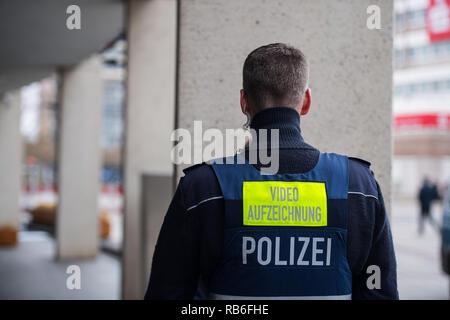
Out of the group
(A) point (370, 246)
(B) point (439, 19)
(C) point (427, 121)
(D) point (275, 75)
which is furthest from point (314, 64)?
(C) point (427, 121)

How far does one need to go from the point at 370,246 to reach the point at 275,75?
63cm

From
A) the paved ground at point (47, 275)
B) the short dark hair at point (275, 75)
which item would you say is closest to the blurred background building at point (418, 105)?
the paved ground at point (47, 275)

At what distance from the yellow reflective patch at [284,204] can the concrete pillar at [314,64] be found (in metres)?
1.17

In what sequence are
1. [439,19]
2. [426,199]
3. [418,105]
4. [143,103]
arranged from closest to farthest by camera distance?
[143,103] < [439,19] < [426,199] < [418,105]

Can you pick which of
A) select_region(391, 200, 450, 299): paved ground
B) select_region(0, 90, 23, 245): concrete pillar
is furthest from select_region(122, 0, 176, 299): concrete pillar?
select_region(0, 90, 23, 245): concrete pillar

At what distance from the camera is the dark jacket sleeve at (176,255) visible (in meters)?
1.66

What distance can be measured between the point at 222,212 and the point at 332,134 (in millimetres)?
1345

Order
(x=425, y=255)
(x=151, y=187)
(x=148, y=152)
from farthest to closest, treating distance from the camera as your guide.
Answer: (x=425, y=255), (x=148, y=152), (x=151, y=187)

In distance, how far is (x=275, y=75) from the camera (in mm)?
1709

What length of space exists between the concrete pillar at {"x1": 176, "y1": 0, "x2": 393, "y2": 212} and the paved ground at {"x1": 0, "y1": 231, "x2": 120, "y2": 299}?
5.21 metres

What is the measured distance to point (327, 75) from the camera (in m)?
2.83

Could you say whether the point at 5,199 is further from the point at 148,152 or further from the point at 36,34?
the point at 148,152

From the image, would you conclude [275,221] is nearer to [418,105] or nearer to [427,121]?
[427,121]
